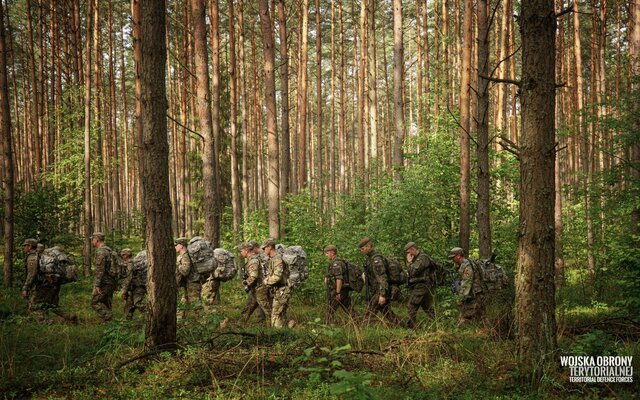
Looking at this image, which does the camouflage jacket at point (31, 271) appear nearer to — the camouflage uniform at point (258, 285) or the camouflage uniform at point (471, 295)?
the camouflage uniform at point (258, 285)

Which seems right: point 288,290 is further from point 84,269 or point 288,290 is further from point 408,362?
point 84,269

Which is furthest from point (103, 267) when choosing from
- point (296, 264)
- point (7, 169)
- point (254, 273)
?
point (7, 169)

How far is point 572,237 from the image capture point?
15.9 m

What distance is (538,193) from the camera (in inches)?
208

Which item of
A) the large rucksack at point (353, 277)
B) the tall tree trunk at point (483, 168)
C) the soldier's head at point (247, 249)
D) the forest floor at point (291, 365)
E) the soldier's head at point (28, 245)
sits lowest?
the forest floor at point (291, 365)

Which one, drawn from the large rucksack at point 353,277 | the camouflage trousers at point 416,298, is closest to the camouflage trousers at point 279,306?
the large rucksack at point 353,277

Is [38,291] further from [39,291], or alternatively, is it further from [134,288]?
[134,288]

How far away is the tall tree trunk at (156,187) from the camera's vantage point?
6.13 meters

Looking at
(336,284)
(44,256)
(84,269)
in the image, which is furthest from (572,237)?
(84,269)

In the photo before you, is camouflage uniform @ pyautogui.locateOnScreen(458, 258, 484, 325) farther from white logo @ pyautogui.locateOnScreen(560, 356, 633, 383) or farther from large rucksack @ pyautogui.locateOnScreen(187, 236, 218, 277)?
large rucksack @ pyautogui.locateOnScreen(187, 236, 218, 277)

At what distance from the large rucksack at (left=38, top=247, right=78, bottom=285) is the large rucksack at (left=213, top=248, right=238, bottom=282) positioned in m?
3.18

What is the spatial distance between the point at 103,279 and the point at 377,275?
20.4ft

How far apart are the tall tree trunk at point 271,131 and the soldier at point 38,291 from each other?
6.17 meters

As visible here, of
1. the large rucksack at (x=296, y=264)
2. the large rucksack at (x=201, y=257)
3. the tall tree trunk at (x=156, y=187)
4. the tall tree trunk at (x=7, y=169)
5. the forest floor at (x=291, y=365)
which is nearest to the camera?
the forest floor at (x=291, y=365)
